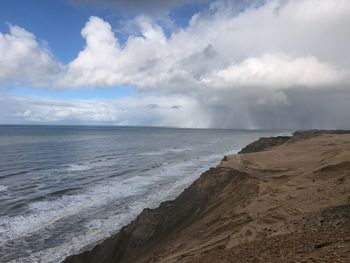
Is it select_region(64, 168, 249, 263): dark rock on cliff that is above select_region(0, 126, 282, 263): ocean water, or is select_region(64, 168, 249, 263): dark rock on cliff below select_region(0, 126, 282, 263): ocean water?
above

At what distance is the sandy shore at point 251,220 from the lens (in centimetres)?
997

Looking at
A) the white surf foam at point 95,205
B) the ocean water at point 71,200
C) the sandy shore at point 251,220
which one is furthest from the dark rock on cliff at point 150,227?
the ocean water at point 71,200

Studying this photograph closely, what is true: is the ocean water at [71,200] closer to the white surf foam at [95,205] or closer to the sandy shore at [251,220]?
the white surf foam at [95,205]

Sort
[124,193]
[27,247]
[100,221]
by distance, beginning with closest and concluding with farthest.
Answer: [27,247], [100,221], [124,193]

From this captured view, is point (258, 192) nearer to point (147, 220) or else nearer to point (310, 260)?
point (147, 220)

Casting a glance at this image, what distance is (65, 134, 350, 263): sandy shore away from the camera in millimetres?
9969

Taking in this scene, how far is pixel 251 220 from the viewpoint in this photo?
13.3 m

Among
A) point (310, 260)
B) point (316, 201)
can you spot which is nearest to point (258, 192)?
point (316, 201)

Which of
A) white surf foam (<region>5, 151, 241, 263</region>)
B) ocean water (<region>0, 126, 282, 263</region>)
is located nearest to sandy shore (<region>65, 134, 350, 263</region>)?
white surf foam (<region>5, 151, 241, 263</region>)

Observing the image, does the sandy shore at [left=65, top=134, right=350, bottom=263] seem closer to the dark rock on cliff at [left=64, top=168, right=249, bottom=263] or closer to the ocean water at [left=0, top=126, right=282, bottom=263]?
the dark rock on cliff at [left=64, top=168, right=249, bottom=263]

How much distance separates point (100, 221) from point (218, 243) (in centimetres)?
1493

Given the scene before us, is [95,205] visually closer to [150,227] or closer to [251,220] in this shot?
[150,227]

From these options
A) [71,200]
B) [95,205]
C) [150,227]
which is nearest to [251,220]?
[150,227]

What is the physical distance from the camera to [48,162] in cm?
6088
